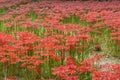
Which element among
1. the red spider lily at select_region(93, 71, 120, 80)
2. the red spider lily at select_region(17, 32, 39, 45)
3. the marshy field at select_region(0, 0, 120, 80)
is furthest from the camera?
the red spider lily at select_region(17, 32, 39, 45)

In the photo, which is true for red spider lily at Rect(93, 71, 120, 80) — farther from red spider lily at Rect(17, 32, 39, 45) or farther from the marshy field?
red spider lily at Rect(17, 32, 39, 45)

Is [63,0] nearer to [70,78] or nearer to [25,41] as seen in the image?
[25,41]

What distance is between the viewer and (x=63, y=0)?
77.6ft

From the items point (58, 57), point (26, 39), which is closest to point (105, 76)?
point (58, 57)

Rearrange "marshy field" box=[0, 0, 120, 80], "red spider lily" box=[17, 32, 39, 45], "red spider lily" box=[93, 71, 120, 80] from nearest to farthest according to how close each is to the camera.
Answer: "red spider lily" box=[93, 71, 120, 80] < "marshy field" box=[0, 0, 120, 80] < "red spider lily" box=[17, 32, 39, 45]

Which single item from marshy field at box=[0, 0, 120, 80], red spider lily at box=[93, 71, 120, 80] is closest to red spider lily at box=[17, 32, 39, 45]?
marshy field at box=[0, 0, 120, 80]

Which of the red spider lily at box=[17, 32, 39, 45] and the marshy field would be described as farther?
the red spider lily at box=[17, 32, 39, 45]

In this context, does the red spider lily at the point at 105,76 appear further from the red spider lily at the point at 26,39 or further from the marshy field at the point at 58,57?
the red spider lily at the point at 26,39

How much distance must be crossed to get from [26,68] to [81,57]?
1.84m

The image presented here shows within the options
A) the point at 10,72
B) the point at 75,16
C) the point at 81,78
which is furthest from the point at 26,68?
the point at 75,16

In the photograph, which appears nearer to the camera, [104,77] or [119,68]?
[104,77]

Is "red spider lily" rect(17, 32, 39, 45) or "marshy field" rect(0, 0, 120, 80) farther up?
"red spider lily" rect(17, 32, 39, 45)

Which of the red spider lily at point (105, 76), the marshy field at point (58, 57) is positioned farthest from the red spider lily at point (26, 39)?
the red spider lily at point (105, 76)

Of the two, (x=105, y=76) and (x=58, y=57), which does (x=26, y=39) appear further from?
(x=105, y=76)
